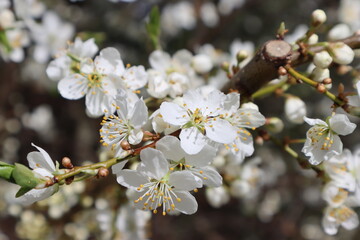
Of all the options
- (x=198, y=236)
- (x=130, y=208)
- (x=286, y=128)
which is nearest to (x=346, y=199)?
(x=130, y=208)

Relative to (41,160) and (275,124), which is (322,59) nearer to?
(275,124)

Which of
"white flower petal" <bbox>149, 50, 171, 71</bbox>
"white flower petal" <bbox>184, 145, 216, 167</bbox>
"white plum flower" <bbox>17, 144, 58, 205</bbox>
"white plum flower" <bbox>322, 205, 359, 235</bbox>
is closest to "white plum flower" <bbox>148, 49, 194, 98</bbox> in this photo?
"white flower petal" <bbox>149, 50, 171, 71</bbox>

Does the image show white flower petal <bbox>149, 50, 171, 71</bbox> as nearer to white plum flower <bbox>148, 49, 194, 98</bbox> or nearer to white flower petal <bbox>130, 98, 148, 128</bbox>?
white plum flower <bbox>148, 49, 194, 98</bbox>

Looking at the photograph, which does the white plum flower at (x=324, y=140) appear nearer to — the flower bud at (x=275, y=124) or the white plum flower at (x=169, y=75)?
the flower bud at (x=275, y=124)

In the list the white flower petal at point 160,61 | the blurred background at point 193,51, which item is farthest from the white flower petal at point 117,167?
the blurred background at point 193,51

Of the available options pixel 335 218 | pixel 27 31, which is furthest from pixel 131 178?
pixel 27 31
